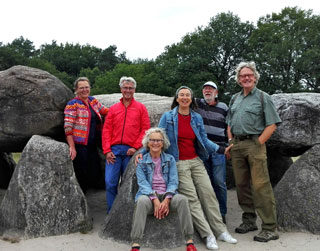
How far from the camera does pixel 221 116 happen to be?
564 centimetres

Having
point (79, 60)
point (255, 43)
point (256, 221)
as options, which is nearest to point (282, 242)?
point (256, 221)

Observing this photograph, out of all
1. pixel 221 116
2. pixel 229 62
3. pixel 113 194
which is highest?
pixel 229 62

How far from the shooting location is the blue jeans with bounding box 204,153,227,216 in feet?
18.1

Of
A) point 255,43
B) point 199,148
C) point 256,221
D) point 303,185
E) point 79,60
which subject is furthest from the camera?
point 79,60

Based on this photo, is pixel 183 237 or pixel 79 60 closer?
pixel 183 237

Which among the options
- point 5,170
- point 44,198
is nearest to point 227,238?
point 44,198

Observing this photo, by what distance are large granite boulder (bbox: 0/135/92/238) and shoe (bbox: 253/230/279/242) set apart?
263cm

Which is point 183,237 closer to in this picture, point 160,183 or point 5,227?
point 160,183

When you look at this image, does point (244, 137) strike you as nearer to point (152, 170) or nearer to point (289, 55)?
point (152, 170)

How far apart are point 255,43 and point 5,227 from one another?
25.4 meters

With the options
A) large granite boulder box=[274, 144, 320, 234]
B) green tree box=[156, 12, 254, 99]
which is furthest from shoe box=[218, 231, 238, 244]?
green tree box=[156, 12, 254, 99]

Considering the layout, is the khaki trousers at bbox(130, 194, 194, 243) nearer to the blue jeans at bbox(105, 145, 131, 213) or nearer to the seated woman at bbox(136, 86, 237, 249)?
the seated woman at bbox(136, 86, 237, 249)

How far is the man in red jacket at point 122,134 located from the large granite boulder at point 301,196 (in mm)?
2531

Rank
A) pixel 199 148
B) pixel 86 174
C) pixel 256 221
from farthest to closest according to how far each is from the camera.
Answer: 1. pixel 86 174
2. pixel 256 221
3. pixel 199 148
